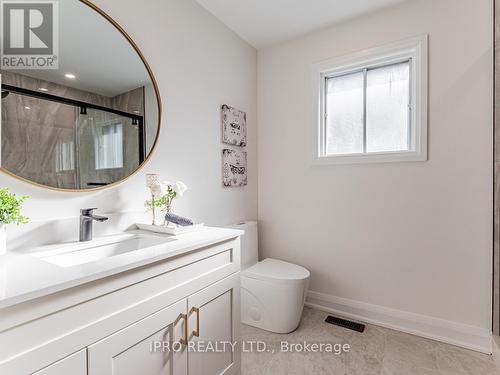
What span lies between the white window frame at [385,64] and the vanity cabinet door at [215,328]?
4.75 ft

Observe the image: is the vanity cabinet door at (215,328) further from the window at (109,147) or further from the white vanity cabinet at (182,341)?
the window at (109,147)

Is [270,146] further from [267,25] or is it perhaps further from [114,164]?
[114,164]

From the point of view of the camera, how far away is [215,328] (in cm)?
123

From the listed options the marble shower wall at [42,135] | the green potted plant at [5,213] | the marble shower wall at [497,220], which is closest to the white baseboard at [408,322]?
the marble shower wall at [497,220]

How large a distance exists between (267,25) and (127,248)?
2.09 meters

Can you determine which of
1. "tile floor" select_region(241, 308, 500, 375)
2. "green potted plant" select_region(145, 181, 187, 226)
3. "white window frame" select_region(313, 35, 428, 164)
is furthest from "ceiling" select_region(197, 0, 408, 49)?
"tile floor" select_region(241, 308, 500, 375)

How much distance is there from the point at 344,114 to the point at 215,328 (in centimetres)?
199

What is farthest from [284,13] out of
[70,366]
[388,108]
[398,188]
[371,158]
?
[70,366]

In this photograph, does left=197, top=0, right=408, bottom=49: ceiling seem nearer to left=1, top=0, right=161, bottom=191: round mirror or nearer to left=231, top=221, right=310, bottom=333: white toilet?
left=1, top=0, right=161, bottom=191: round mirror

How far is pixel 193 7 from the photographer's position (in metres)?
1.87

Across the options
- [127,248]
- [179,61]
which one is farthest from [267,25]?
[127,248]

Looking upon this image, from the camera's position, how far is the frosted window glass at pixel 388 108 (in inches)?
80.2

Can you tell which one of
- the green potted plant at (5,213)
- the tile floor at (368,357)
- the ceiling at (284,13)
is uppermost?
the ceiling at (284,13)

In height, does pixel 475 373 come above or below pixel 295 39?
below
